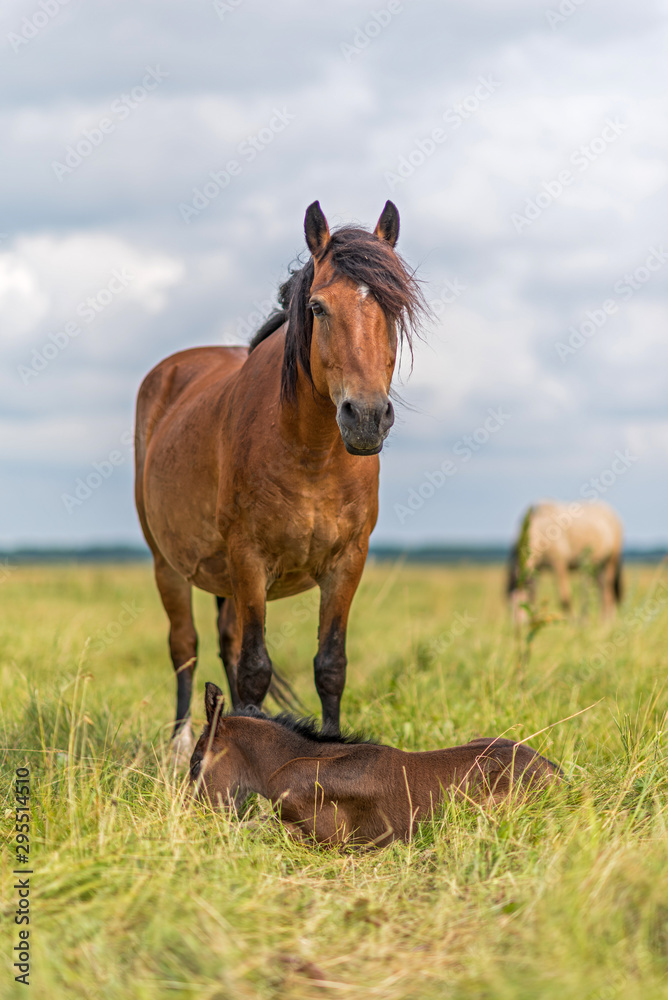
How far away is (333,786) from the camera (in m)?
3.37

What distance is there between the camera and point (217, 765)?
3.51 metres

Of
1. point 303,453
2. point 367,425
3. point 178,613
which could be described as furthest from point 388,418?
point 178,613

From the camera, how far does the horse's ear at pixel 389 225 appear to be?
4109 millimetres

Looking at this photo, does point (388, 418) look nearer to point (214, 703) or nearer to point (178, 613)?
point (214, 703)

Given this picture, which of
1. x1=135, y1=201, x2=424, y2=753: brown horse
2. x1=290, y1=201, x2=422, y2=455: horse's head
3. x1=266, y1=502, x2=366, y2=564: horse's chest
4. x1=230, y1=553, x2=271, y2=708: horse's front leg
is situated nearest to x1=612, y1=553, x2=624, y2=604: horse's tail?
x1=135, y1=201, x2=424, y2=753: brown horse

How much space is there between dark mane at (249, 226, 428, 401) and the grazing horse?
11.4 meters

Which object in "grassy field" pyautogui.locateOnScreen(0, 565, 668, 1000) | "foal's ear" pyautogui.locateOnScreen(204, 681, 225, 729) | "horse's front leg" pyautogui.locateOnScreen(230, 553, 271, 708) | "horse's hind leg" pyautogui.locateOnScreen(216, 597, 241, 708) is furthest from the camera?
"horse's hind leg" pyautogui.locateOnScreen(216, 597, 241, 708)

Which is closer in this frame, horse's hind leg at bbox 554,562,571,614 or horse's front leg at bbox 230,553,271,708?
horse's front leg at bbox 230,553,271,708

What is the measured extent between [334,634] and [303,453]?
97 centimetres

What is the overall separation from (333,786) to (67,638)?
5.07 meters

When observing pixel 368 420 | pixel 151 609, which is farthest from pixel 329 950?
pixel 151 609

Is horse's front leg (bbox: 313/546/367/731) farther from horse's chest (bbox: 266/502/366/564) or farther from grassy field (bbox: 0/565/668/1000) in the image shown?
grassy field (bbox: 0/565/668/1000)

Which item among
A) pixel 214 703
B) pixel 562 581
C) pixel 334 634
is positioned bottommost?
pixel 562 581

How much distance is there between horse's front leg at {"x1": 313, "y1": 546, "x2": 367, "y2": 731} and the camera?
4.36 metres
